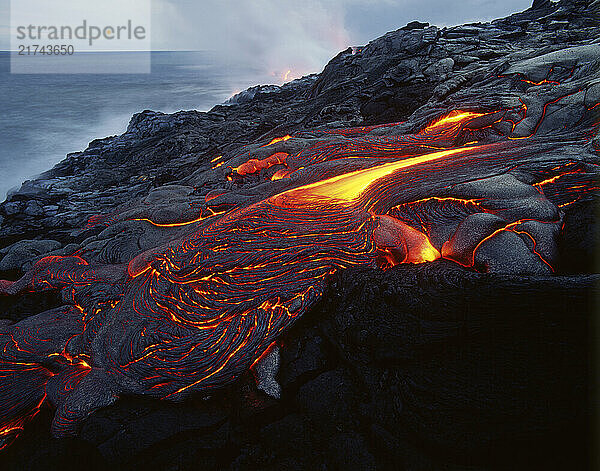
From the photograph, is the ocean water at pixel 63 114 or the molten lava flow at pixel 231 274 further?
the ocean water at pixel 63 114

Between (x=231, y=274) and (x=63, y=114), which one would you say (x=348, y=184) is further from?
(x=63, y=114)

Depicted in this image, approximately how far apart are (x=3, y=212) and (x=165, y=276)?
738 centimetres

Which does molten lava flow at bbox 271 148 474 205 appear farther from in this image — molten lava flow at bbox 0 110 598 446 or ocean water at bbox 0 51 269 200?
ocean water at bbox 0 51 269 200

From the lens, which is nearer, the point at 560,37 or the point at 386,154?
the point at 386,154

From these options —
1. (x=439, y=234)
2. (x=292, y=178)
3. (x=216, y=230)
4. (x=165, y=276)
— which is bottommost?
(x=165, y=276)

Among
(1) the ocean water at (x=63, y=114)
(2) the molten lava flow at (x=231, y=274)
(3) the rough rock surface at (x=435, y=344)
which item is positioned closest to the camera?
(3) the rough rock surface at (x=435, y=344)

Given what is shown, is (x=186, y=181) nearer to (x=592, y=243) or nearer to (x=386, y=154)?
(x=386, y=154)

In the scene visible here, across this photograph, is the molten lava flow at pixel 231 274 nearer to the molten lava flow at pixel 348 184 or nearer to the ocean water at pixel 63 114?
the molten lava flow at pixel 348 184

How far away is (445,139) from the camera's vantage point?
631 cm

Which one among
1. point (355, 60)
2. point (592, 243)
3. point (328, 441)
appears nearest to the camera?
point (328, 441)

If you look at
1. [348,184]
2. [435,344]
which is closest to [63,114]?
[348,184]

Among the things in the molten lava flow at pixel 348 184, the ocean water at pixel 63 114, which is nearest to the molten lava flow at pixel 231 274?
the molten lava flow at pixel 348 184

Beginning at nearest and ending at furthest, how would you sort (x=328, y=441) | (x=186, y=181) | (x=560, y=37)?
(x=328, y=441), (x=186, y=181), (x=560, y=37)

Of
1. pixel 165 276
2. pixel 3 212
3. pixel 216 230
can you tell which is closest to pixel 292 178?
pixel 216 230
